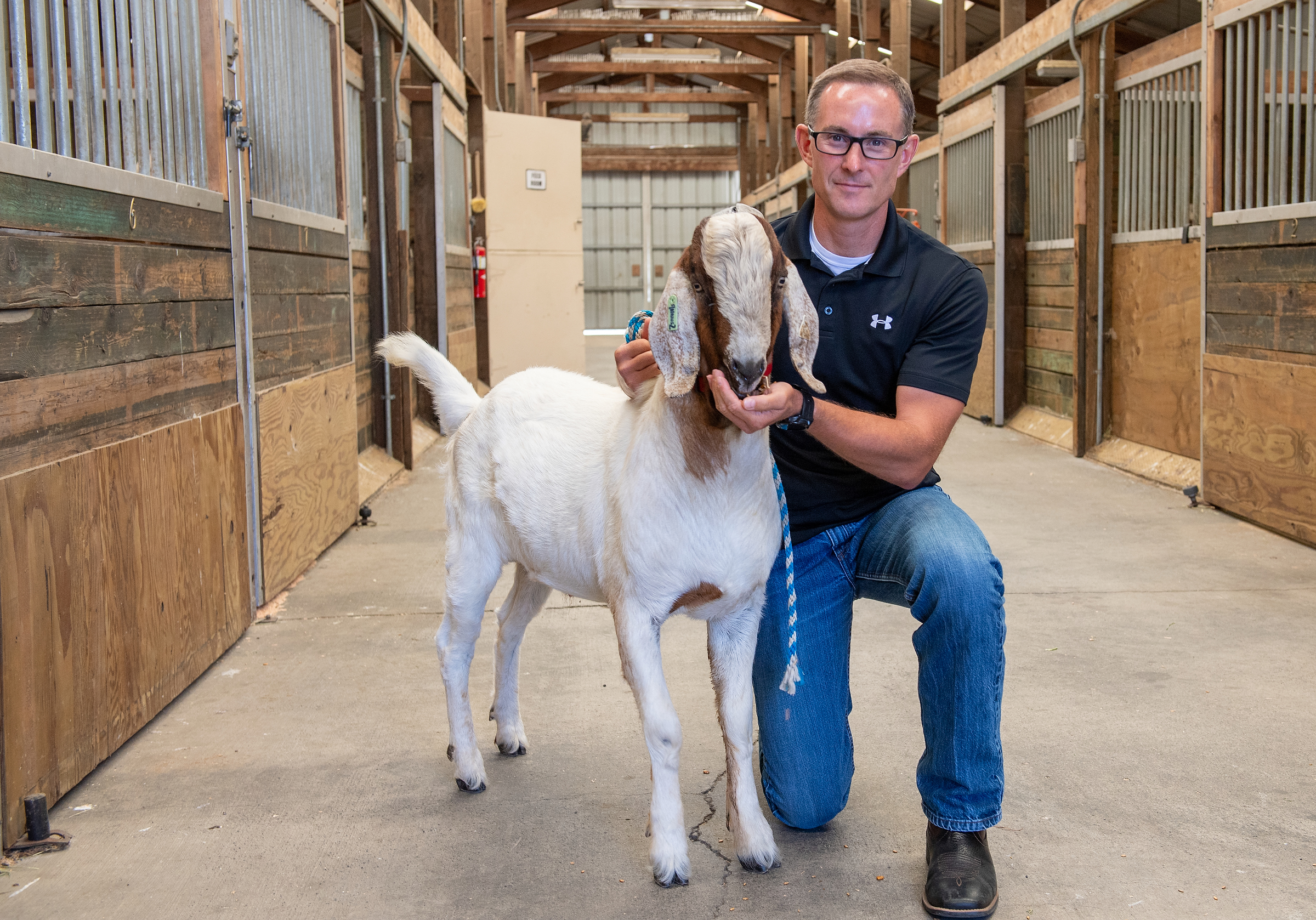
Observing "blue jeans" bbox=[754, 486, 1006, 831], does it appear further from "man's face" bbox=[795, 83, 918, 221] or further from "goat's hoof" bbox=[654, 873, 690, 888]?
"man's face" bbox=[795, 83, 918, 221]

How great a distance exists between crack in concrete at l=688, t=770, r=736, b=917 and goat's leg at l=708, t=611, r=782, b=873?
32 mm

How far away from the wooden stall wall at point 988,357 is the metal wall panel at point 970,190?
168 mm

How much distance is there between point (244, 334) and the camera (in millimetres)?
3752

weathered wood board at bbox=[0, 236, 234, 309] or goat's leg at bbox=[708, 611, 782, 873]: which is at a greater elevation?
weathered wood board at bbox=[0, 236, 234, 309]

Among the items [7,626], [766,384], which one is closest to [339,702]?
[7,626]

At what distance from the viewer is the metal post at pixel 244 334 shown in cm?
A: 360

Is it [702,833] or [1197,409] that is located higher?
[1197,409]

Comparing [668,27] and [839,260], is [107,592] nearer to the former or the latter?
[839,260]

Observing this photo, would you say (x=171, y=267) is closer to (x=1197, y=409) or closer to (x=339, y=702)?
(x=339, y=702)

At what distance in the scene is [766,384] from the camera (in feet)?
6.06

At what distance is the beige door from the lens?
10391 mm

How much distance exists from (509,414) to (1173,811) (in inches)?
65.5

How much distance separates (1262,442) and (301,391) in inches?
160

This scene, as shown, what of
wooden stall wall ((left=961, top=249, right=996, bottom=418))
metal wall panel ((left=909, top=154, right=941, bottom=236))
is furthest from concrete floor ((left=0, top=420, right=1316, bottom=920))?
metal wall panel ((left=909, top=154, right=941, bottom=236))
